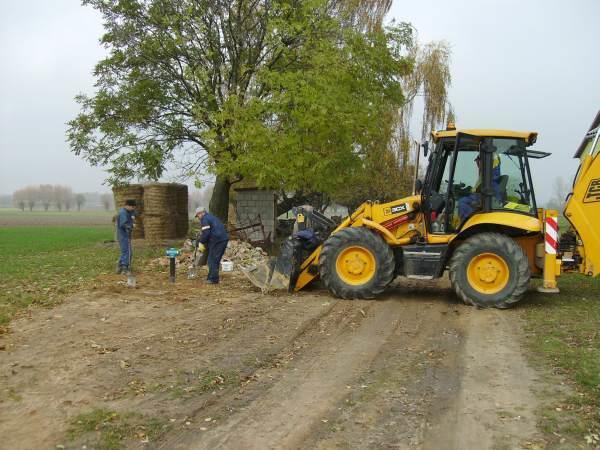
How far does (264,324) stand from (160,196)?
14.1m

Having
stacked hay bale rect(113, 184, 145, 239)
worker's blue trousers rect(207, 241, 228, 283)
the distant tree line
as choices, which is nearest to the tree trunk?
stacked hay bale rect(113, 184, 145, 239)

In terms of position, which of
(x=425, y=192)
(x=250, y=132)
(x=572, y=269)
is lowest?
(x=572, y=269)

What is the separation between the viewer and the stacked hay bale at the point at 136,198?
22.2 meters

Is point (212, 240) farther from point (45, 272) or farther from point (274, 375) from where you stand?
point (274, 375)

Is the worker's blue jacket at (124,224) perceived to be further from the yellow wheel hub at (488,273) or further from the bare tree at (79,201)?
the bare tree at (79,201)

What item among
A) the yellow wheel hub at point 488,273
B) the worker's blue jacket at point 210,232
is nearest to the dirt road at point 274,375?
the yellow wheel hub at point 488,273

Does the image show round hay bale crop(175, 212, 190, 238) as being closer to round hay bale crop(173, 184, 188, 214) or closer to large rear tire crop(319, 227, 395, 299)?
round hay bale crop(173, 184, 188, 214)

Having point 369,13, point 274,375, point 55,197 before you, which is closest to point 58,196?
point 55,197

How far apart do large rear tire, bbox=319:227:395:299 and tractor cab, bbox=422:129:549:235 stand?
42.2 inches

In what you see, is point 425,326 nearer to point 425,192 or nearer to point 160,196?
point 425,192

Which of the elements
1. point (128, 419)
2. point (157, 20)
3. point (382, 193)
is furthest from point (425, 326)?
point (382, 193)

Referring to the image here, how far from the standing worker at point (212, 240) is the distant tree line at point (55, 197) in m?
159

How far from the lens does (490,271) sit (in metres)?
9.69

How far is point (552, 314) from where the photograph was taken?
9.08m
